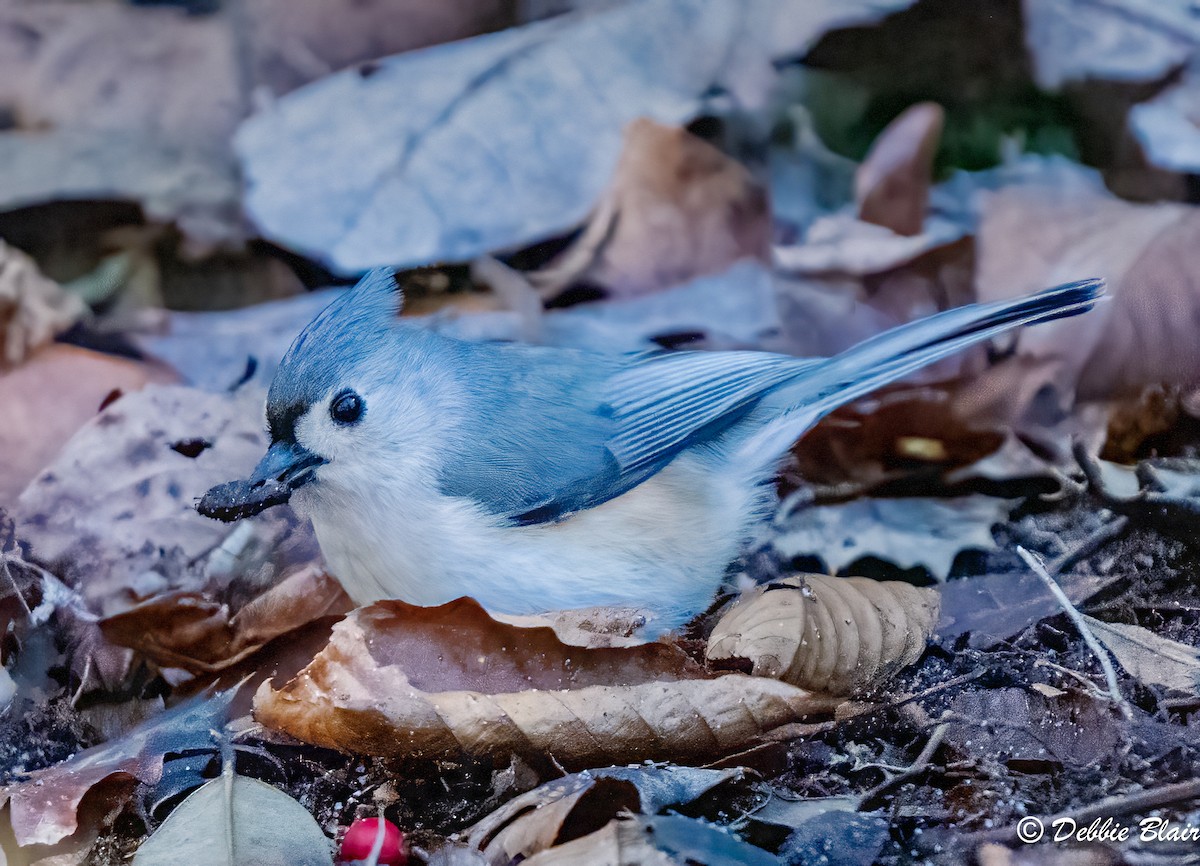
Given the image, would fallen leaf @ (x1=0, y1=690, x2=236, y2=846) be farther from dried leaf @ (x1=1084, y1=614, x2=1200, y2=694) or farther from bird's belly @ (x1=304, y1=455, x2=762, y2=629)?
dried leaf @ (x1=1084, y1=614, x2=1200, y2=694)

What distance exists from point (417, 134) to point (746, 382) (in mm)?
503

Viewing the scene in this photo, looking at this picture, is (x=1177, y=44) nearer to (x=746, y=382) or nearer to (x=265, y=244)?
(x=746, y=382)

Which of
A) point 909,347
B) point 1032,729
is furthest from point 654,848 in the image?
point 909,347

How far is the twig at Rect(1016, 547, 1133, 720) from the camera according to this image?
107 cm

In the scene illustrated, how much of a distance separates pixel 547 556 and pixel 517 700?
16cm

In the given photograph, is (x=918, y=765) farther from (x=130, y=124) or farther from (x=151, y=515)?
(x=130, y=124)

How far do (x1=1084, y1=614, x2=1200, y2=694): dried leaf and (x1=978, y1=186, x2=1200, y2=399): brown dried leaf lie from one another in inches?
11.5

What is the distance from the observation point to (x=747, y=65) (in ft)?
4.17

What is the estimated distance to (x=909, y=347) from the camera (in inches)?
48.2

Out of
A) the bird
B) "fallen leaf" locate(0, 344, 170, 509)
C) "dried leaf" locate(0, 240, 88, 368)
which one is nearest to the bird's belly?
the bird

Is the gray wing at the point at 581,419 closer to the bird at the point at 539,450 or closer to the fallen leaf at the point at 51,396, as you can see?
the bird at the point at 539,450

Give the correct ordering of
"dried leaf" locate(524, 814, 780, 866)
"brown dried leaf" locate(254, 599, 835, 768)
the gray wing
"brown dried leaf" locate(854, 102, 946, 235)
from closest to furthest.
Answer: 1. "dried leaf" locate(524, 814, 780, 866)
2. "brown dried leaf" locate(254, 599, 835, 768)
3. the gray wing
4. "brown dried leaf" locate(854, 102, 946, 235)

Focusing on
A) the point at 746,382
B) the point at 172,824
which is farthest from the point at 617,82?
the point at 172,824

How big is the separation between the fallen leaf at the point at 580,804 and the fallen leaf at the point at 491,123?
628 mm
